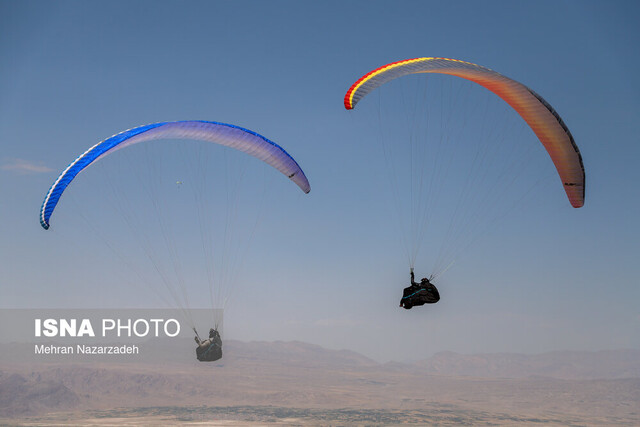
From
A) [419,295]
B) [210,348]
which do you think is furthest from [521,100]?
[210,348]

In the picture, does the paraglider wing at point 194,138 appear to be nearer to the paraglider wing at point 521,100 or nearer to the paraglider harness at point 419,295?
the paraglider wing at point 521,100

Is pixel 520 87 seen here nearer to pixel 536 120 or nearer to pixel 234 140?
pixel 536 120

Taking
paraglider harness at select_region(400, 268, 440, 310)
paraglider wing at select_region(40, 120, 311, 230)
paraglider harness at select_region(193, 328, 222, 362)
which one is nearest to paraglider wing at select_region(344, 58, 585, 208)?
paraglider wing at select_region(40, 120, 311, 230)

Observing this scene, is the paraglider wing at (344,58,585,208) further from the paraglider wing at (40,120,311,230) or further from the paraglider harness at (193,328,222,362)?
the paraglider harness at (193,328,222,362)

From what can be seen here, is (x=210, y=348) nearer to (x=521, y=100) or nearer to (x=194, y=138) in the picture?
(x=194, y=138)

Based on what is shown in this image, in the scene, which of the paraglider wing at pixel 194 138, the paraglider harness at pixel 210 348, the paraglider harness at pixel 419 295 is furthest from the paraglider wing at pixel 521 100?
the paraglider harness at pixel 210 348

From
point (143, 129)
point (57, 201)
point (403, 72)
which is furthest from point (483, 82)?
point (57, 201)
